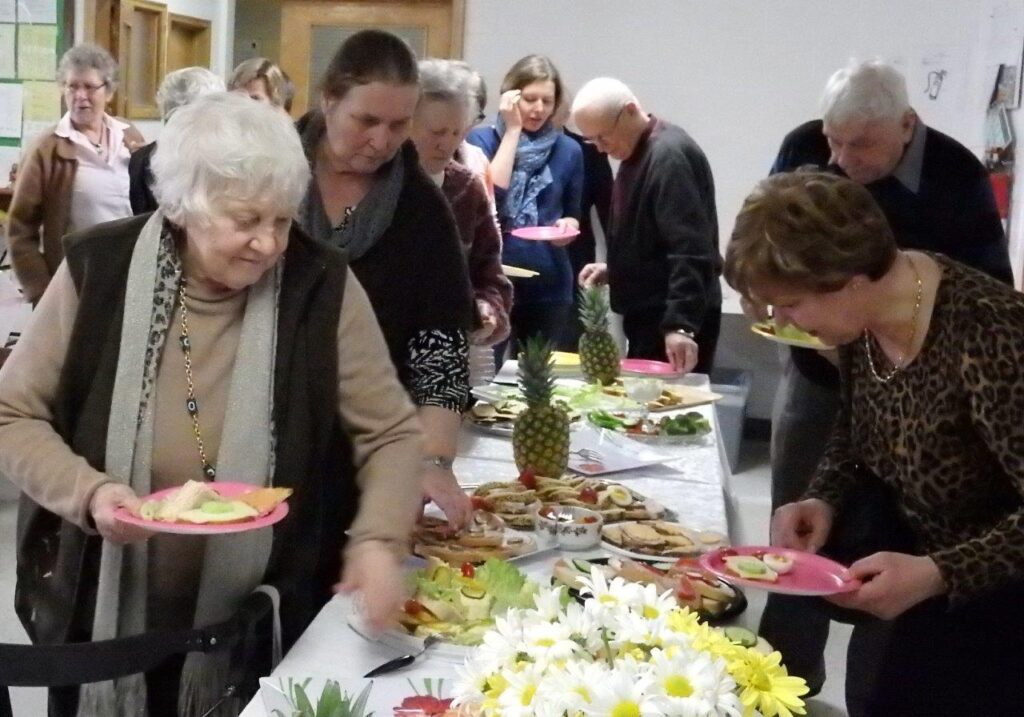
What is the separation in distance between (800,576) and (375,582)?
21.2 inches

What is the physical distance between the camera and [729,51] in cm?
527

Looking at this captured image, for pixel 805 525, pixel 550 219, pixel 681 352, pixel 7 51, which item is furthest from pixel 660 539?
pixel 7 51

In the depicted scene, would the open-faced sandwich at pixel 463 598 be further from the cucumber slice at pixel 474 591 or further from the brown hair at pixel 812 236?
the brown hair at pixel 812 236

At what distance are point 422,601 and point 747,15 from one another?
4.29 m

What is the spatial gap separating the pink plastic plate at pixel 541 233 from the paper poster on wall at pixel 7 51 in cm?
278

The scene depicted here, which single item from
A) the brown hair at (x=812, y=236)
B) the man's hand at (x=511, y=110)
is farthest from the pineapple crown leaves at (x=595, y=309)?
the man's hand at (x=511, y=110)

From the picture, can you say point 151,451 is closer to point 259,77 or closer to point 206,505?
point 206,505

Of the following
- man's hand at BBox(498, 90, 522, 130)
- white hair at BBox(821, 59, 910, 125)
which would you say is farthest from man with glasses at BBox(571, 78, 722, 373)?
man's hand at BBox(498, 90, 522, 130)

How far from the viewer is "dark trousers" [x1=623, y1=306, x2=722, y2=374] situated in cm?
355

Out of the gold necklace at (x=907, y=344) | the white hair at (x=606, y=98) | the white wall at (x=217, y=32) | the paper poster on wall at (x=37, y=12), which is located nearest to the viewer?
the gold necklace at (x=907, y=344)

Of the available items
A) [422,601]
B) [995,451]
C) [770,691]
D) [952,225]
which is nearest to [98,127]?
[952,225]

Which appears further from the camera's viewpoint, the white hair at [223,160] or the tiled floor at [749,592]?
Answer: the tiled floor at [749,592]

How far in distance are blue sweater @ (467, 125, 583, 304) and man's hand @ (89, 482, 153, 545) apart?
2.76 m

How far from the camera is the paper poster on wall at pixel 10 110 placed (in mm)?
5520
